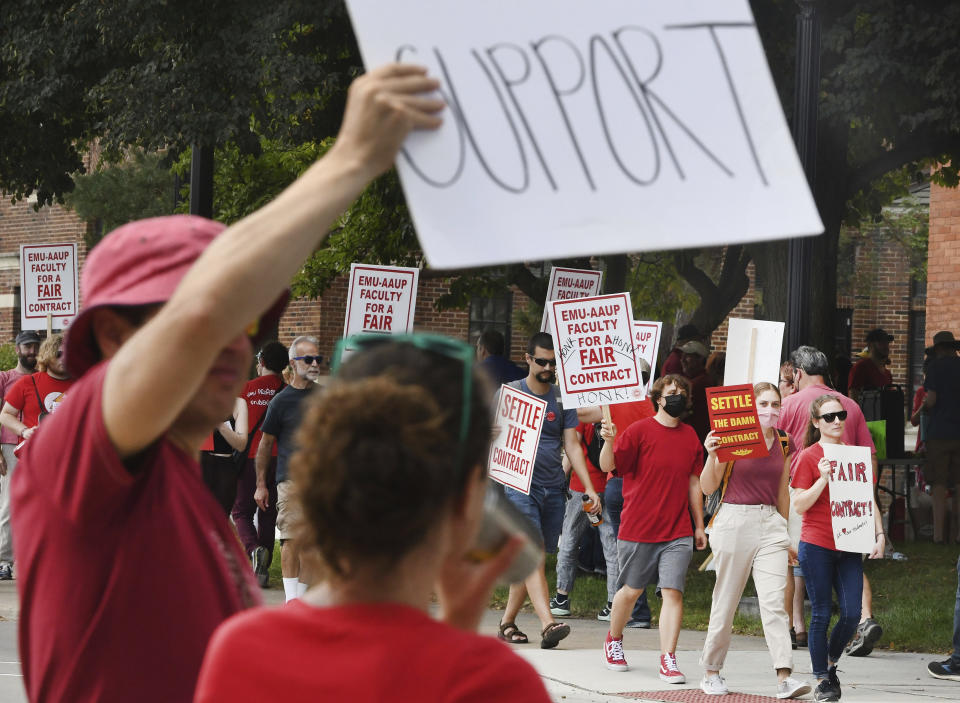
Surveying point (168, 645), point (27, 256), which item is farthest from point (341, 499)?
point (27, 256)

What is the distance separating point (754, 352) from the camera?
1062 centimetres

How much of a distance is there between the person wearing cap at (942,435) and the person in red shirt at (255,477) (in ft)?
24.7

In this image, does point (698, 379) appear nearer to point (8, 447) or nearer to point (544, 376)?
point (544, 376)

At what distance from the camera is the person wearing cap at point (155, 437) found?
1.73 metres

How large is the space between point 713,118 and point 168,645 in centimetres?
101

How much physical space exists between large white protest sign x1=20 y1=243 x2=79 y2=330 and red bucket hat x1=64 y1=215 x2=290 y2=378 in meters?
13.2

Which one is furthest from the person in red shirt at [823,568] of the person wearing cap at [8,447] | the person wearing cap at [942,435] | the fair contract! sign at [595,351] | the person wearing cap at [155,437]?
the person wearing cap at [942,435]

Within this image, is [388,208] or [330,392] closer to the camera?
[330,392]

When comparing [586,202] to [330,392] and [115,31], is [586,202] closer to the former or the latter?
[330,392]

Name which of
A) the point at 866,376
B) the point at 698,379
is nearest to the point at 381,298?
the point at 698,379

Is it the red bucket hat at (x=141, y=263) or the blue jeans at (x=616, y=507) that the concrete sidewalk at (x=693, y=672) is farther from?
the red bucket hat at (x=141, y=263)

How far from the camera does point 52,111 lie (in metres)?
14.9

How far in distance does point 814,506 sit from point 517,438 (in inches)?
92.9

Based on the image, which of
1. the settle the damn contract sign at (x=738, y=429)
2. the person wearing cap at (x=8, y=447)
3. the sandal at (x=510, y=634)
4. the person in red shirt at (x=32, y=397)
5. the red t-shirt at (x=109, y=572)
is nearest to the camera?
the red t-shirt at (x=109, y=572)
